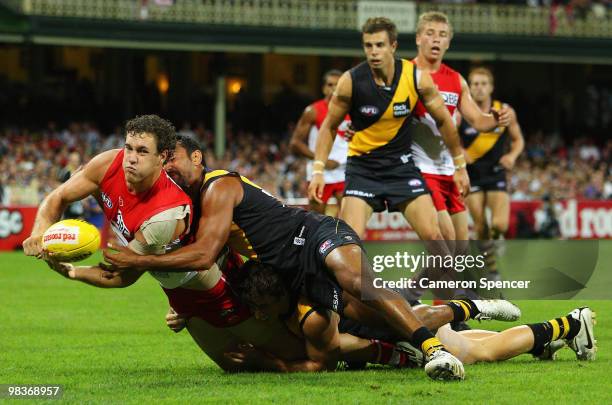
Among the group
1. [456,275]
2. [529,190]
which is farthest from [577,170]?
[456,275]

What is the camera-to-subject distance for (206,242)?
7410 millimetres

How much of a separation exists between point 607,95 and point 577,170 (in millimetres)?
8550

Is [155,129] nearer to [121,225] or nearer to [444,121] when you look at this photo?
[121,225]

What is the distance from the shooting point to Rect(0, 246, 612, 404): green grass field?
6980 mm

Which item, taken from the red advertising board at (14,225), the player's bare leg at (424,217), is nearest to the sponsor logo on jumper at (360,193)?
the player's bare leg at (424,217)

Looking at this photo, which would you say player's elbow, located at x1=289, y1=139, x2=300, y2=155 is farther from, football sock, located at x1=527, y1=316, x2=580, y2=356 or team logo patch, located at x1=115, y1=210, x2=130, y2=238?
team logo patch, located at x1=115, y1=210, x2=130, y2=238

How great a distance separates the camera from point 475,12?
3609 centimetres

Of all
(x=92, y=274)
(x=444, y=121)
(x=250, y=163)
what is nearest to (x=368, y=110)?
(x=444, y=121)

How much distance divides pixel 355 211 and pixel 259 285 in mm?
2596

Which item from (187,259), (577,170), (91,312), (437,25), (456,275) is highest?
(437,25)

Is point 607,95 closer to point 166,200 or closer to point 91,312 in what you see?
point 91,312

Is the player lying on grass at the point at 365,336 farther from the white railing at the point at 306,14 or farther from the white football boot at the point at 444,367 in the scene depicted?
the white railing at the point at 306,14

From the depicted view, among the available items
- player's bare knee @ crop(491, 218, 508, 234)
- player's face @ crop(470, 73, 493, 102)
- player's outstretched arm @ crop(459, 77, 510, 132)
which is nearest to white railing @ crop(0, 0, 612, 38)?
player's bare knee @ crop(491, 218, 508, 234)

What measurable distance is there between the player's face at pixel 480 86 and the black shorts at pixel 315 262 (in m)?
6.13
